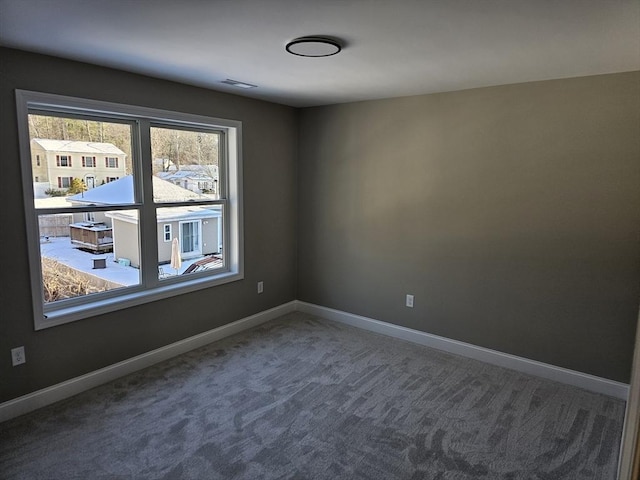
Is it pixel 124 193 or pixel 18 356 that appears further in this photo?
pixel 124 193

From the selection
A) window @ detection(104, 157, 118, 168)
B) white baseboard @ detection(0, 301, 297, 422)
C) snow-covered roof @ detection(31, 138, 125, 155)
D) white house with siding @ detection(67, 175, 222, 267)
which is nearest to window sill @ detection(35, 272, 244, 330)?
white house with siding @ detection(67, 175, 222, 267)

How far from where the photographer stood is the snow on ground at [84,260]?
290cm

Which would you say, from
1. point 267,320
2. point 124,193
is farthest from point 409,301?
point 124,193

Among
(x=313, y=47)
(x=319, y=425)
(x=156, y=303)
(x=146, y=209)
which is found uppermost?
(x=313, y=47)

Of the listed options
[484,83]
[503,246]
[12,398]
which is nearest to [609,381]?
[503,246]

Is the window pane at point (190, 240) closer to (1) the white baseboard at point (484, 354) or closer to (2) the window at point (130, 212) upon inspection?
(2) the window at point (130, 212)

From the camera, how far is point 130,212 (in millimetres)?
3340

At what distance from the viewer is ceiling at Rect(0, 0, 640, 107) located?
5.82ft

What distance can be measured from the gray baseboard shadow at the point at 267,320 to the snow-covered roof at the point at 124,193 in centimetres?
126

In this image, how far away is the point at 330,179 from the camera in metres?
4.43

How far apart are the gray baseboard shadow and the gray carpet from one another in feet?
0.26

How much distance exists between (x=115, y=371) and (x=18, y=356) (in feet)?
2.25

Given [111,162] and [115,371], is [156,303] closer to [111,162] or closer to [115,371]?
[115,371]

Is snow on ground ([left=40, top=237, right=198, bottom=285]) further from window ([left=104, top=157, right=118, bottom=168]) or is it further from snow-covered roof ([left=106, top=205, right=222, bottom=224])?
window ([left=104, top=157, right=118, bottom=168])
